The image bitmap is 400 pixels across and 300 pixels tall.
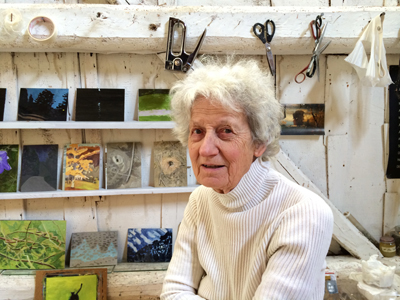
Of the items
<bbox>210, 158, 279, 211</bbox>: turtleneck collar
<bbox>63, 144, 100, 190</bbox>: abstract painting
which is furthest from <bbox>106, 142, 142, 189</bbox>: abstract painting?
<bbox>210, 158, 279, 211</bbox>: turtleneck collar

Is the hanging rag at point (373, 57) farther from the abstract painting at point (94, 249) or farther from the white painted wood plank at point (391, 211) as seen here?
the abstract painting at point (94, 249)

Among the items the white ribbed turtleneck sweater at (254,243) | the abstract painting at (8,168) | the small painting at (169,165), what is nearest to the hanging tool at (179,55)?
the small painting at (169,165)

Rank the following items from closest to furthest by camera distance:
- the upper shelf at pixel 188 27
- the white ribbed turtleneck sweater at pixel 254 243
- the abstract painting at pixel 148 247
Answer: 1. the white ribbed turtleneck sweater at pixel 254 243
2. the upper shelf at pixel 188 27
3. the abstract painting at pixel 148 247

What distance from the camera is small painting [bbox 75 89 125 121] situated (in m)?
1.83

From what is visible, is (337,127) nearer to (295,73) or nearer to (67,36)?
(295,73)

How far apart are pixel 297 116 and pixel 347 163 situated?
16.3 inches

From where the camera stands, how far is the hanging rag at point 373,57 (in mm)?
1694

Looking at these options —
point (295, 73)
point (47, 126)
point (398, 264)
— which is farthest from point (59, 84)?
point (398, 264)

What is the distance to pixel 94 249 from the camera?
1883 mm

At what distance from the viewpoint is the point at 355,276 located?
70.1 inches

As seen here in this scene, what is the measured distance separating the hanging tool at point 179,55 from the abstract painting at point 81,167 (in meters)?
0.63

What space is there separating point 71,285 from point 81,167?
0.62 meters

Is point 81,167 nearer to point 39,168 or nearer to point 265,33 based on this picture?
point 39,168

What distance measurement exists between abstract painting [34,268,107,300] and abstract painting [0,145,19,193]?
1.58 feet
